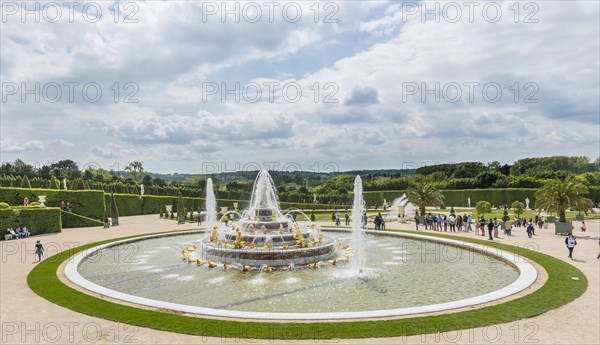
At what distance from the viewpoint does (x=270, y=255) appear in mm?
20719

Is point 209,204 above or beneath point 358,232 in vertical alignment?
above

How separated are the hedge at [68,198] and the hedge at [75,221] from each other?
1.41 metres

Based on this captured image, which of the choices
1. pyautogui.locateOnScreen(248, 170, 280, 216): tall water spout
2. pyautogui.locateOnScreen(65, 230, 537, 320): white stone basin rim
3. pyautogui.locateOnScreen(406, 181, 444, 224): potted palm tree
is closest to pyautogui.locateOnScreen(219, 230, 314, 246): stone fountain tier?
pyautogui.locateOnScreen(248, 170, 280, 216): tall water spout

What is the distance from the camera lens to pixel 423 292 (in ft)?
50.4

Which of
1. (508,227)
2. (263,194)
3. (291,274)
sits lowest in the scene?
(291,274)

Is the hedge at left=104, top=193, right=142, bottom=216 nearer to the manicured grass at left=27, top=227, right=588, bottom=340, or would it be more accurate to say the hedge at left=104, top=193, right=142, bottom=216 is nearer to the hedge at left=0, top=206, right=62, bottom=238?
the hedge at left=0, top=206, right=62, bottom=238

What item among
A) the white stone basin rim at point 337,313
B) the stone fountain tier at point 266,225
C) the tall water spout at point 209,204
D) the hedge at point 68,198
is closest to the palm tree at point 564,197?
the white stone basin rim at point 337,313

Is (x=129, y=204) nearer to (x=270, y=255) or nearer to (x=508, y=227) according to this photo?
(x=270, y=255)

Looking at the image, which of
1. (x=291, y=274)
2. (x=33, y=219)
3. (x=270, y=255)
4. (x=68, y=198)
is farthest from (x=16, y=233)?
(x=291, y=274)

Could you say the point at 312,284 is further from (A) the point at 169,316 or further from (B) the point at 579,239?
(B) the point at 579,239

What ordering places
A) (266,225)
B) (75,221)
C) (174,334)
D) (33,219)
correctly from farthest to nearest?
1. (75,221)
2. (33,219)
3. (266,225)
4. (174,334)

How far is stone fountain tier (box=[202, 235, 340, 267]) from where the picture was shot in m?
20.7

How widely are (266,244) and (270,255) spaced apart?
42.9 inches

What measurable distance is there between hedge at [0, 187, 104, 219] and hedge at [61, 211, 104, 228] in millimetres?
1411
